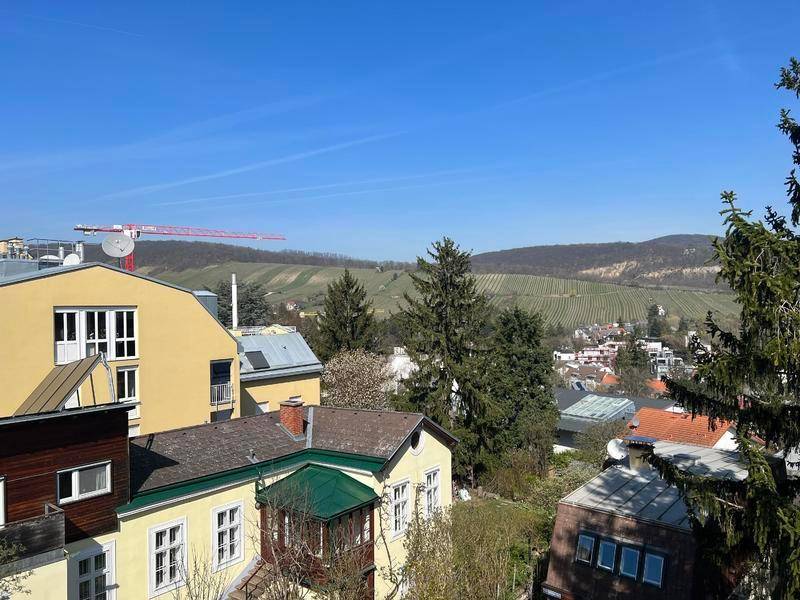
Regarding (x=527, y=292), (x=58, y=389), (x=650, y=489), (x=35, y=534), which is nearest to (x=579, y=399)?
(x=650, y=489)

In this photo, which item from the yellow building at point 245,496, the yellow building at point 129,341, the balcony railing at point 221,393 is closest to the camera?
the yellow building at point 245,496

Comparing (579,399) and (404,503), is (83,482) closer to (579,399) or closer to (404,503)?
(404,503)

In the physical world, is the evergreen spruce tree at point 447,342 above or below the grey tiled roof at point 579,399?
above

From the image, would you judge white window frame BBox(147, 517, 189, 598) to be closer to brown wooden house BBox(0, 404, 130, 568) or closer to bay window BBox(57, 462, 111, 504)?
brown wooden house BBox(0, 404, 130, 568)

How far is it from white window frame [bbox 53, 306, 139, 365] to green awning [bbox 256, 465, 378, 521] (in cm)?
1088

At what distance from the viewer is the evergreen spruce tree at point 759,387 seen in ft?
29.6

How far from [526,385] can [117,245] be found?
27.9 m

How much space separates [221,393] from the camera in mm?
28922

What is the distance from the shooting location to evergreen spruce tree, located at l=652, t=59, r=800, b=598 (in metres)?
9.02

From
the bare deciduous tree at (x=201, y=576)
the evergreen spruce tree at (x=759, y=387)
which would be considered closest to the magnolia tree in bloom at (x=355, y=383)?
the bare deciduous tree at (x=201, y=576)

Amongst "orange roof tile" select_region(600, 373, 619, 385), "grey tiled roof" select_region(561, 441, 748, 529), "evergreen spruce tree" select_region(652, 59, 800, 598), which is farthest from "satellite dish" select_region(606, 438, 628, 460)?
"orange roof tile" select_region(600, 373, 619, 385)

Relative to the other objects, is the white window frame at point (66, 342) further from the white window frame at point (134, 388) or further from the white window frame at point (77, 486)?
the white window frame at point (77, 486)

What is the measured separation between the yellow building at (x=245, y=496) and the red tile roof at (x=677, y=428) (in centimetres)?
1602

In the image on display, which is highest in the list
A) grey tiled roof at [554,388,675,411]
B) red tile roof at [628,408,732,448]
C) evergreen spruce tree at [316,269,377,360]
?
evergreen spruce tree at [316,269,377,360]
